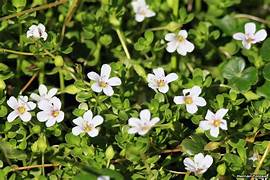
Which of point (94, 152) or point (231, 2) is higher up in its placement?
point (231, 2)

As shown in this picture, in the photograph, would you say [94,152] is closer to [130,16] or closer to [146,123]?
[146,123]

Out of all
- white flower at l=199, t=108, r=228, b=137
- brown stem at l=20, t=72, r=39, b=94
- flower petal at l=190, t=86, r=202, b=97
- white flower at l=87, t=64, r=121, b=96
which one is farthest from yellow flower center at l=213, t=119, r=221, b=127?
brown stem at l=20, t=72, r=39, b=94

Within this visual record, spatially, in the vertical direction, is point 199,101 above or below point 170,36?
below

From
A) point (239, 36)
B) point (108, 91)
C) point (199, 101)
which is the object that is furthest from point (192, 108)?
point (239, 36)

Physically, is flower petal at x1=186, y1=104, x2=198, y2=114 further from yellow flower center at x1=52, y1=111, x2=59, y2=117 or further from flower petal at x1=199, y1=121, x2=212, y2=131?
yellow flower center at x1=52, y1=111, x2=59, y2=117

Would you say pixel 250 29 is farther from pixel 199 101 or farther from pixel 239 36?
pixel 199 101

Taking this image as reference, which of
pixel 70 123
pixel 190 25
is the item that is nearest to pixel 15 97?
pixel 70 123

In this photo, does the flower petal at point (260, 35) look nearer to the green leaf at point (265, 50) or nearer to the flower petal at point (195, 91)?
the green leaf at point (265, 50)
